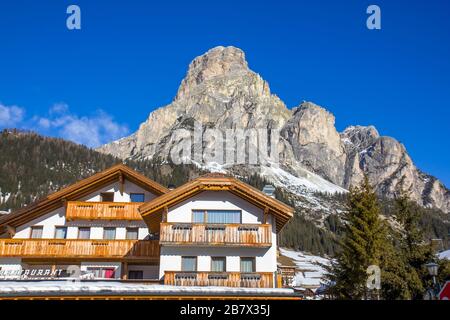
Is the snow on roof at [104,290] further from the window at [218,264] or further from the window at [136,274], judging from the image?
the window at [136,274]

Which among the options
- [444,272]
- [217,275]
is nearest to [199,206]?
[217,275]

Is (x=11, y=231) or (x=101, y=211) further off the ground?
(x=101, y=211)

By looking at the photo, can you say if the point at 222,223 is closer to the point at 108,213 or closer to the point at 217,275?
the point at 217,275

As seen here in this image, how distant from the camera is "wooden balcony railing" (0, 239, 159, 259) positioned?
1153 inches

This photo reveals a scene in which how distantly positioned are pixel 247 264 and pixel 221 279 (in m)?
2.28

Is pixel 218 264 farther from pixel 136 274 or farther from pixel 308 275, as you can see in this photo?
pixel 308 275

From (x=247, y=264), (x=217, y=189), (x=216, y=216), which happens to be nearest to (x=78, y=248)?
(x=216, y=216)

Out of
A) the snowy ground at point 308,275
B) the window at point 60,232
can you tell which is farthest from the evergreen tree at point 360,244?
the window at point 60,232

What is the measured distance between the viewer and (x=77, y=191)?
3156cm

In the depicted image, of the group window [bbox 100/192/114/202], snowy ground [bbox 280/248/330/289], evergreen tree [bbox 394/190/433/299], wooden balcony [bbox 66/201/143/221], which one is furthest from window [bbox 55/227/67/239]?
snowy ground [bbox 280/248/330/289]

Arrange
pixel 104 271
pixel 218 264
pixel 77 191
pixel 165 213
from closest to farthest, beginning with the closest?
pixel 218 264
pixel 165 213
pixel 104 271
pixel 77 191

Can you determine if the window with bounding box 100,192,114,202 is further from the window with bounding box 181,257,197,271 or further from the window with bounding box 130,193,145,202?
the window with bounding box 181,257,197,271

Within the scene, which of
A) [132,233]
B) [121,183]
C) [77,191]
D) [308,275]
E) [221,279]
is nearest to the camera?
[221,279]

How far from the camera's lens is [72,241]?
29.6 metres
